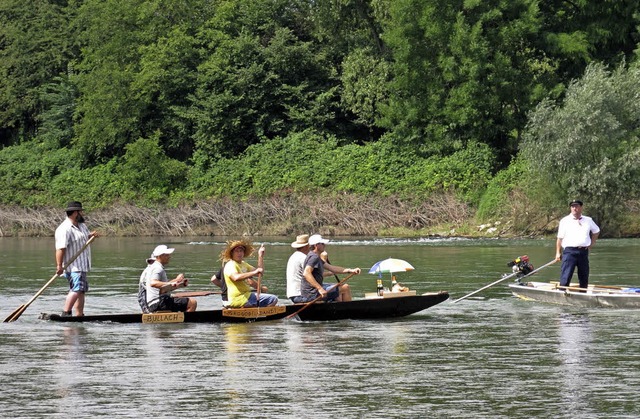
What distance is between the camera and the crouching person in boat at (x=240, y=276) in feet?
76.1

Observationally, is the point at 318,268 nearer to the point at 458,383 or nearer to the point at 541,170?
the point at 458,383

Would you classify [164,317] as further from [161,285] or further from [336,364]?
[336,364]

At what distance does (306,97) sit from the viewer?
70.4 metres

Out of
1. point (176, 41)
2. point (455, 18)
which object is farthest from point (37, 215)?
point (455, 18)

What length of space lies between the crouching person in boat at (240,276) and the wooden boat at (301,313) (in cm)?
23

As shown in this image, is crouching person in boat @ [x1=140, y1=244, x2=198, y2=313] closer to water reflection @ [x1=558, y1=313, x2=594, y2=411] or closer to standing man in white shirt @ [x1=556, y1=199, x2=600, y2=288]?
water reflection @ [x1=558, y1=313, x2=594, y2=411]

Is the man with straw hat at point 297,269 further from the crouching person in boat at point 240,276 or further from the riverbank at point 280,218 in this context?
the riverbank at point 280,218

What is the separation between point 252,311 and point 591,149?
107 ft

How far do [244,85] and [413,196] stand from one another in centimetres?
1235

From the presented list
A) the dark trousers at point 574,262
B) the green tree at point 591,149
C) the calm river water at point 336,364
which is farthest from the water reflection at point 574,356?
the green tree at point 591,149

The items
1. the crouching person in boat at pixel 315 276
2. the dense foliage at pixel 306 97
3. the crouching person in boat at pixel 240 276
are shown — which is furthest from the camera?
the dense foliage at pixel 306 97

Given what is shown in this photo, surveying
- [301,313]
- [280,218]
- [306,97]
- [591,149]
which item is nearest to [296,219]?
[280,218]

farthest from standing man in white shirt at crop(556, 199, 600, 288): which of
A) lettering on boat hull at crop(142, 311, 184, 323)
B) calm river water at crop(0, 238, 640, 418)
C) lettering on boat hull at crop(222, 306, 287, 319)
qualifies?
lettering on boat hull at crop(142, 311, 184, 323)

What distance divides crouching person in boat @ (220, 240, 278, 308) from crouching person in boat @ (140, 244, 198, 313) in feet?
2.58
